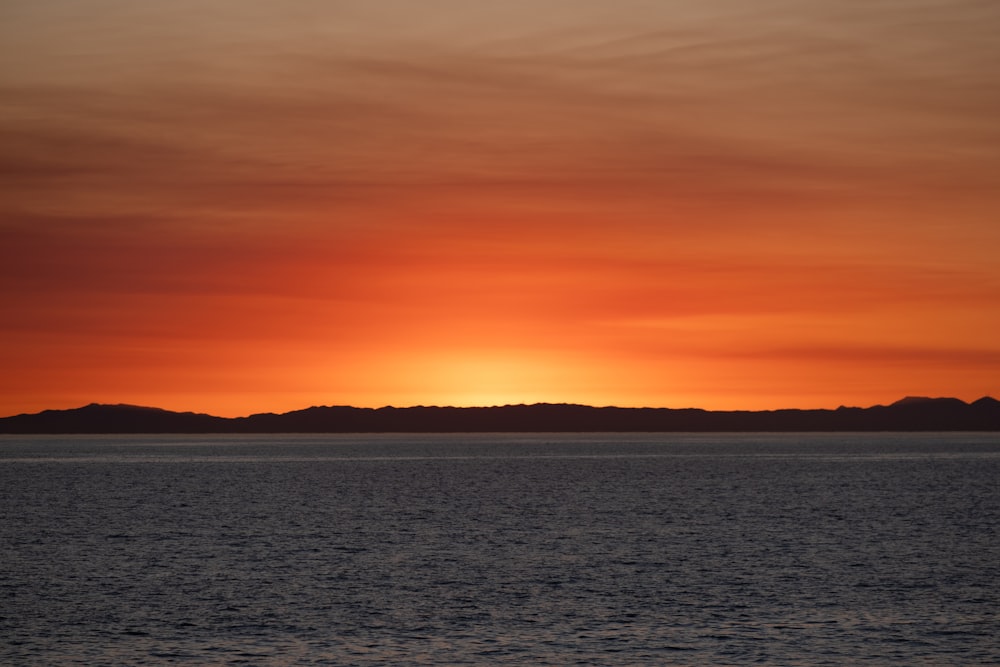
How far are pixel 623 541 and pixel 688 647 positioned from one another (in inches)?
1638

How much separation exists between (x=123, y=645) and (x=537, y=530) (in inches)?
2131

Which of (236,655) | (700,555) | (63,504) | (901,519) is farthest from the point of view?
(63,504)

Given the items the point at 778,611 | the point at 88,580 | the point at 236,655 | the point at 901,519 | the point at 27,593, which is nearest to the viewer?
the point at 236,655

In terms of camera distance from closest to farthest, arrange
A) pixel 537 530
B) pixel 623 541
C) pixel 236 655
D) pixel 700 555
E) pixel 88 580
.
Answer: pixel 236 655
pixel 88 580
pixel 700 555
pixel 623 541
pixel 537 530

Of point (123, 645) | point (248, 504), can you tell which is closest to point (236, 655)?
point (123, 645)

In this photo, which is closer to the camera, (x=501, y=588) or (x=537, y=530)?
(x=501, y=588)

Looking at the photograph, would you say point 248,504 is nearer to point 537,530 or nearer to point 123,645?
point 537,530

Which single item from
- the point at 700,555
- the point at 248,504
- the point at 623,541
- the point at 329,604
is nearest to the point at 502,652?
the point at 329,604

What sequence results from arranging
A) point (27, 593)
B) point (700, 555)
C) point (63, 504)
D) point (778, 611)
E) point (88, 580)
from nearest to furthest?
point (778, 611)
point (27, 593)
point (88, 580)
point (700, 555)
point (63, 504)

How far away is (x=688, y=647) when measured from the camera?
48844 millimetres

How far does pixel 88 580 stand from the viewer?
223 feet

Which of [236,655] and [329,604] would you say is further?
[329,604]

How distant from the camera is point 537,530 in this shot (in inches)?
3932

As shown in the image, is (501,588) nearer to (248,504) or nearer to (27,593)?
(27,593)
